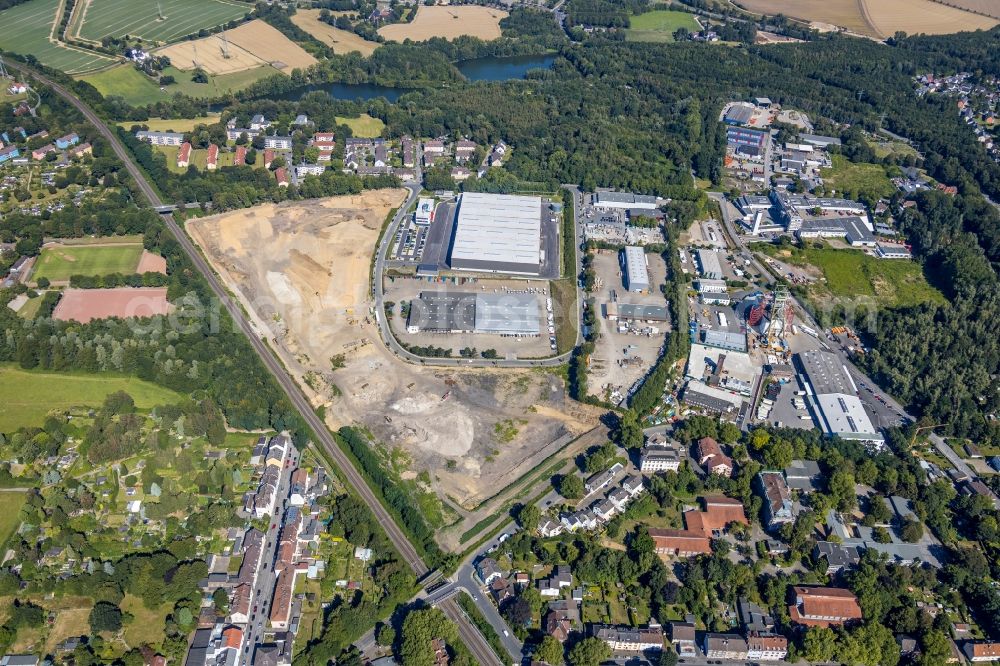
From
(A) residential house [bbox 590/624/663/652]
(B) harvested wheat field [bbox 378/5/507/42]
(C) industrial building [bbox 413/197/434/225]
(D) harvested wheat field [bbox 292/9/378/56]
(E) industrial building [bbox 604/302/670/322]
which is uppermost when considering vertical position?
(B) harvested wheat field [bbox 378/5/507/42]

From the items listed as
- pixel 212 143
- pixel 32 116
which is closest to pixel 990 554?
pixel 212 143

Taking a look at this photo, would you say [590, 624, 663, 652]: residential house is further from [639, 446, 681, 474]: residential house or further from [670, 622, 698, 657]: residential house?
[639, 446, 681, 474]: residential house

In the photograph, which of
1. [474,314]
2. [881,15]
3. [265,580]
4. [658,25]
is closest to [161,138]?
[474,314]

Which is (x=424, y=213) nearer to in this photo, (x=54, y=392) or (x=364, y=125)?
(x=364, y=125)

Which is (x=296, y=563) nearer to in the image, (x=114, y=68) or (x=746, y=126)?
(x=746, y=126)

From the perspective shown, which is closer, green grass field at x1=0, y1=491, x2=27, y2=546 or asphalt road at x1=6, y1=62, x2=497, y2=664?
asphalt road at x1=6, y1=62, x2=497, y2=664

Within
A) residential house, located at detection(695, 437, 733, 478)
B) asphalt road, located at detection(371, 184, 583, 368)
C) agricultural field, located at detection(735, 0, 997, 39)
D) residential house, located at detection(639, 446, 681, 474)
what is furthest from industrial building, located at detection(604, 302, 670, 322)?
agricultural field, located at detection(735, 0, 997, 39)
